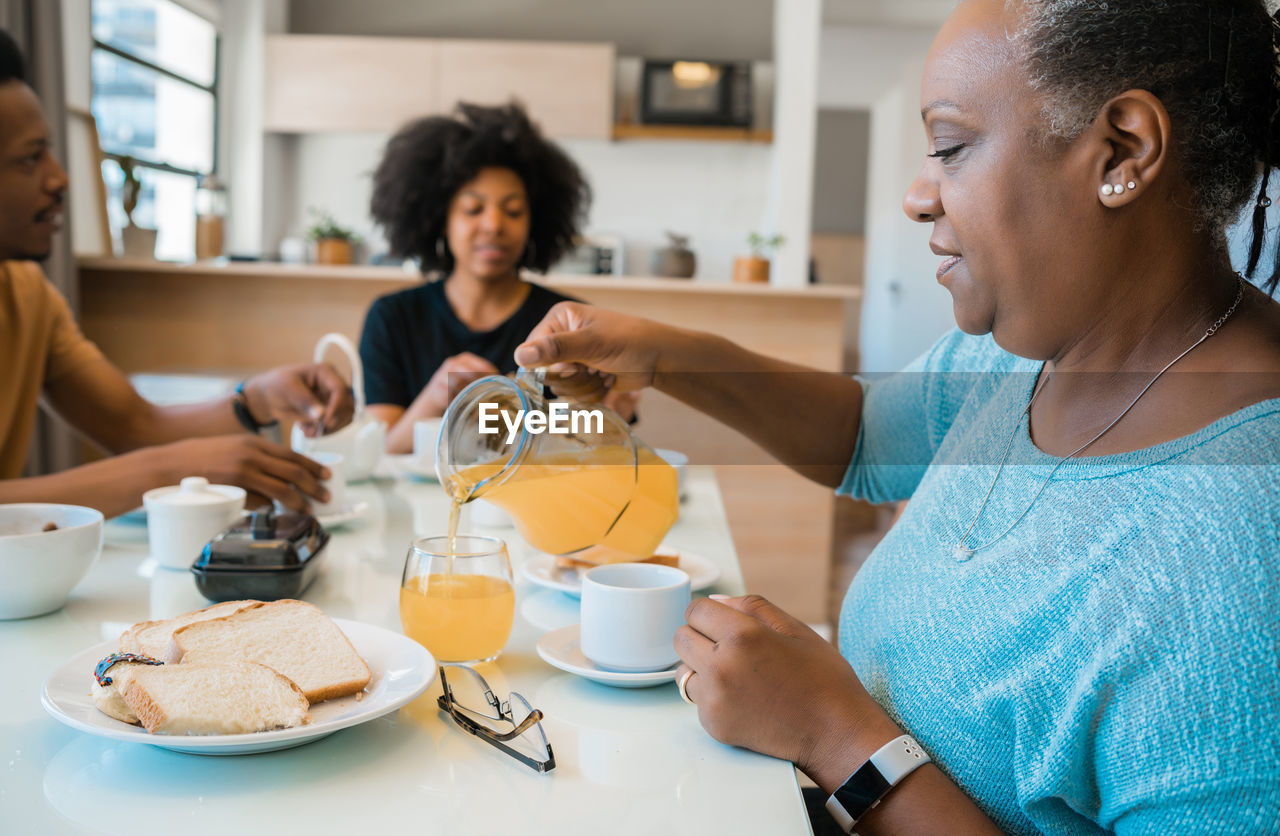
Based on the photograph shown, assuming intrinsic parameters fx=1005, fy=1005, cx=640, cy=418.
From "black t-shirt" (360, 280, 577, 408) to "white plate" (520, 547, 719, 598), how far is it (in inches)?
53.1

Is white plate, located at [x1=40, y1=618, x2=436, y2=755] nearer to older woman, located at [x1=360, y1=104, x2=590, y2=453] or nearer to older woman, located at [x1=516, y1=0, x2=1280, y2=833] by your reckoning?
older woman, located at [x1=516, y1=0, x2=1280, y2=833]

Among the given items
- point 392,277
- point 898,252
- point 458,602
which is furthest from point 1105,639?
point 898,252

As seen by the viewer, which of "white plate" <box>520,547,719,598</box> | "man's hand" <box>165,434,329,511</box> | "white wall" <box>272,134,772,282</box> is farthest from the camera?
"white wall" <box>272,134,772,282</box>

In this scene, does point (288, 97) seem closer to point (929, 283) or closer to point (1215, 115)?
point (929, 283)

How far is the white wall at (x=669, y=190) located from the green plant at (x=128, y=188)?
113cm

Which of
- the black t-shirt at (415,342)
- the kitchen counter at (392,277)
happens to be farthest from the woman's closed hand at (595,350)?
the kitchen counter at (392,277)

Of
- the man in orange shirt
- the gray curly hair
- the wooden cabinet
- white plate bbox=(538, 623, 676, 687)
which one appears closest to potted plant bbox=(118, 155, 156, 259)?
the wooden cabinet

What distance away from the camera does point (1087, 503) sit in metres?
0.67

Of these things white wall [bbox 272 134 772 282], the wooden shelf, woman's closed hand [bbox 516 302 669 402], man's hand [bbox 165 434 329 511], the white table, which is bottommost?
the white table

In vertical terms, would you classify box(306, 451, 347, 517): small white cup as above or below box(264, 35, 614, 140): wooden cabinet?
below

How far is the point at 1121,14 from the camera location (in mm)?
660

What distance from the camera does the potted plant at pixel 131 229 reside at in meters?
3.79

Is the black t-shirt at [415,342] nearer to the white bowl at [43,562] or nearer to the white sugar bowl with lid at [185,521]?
the white sugar bowl with lid at [185,521]

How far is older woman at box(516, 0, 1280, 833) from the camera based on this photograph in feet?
1.83
